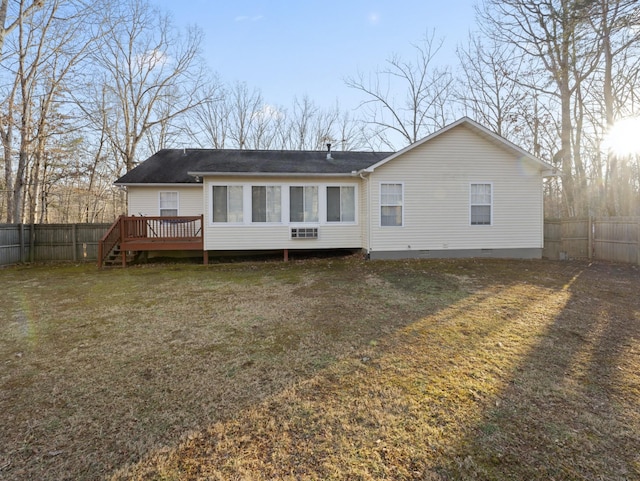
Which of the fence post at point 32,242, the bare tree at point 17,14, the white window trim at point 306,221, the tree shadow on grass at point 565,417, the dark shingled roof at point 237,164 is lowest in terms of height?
the tree shadow on grass at point 565,417

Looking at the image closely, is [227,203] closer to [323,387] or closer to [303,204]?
[303,204]

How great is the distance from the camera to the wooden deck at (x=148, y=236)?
10273 mm

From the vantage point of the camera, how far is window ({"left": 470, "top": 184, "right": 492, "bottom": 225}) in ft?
34.8

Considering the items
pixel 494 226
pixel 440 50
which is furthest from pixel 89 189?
pixel 440 50

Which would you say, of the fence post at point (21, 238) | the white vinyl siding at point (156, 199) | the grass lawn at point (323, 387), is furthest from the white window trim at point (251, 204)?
the fence post at point (21, 238)

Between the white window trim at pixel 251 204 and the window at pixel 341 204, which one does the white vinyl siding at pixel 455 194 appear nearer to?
the window at pixel 341 204

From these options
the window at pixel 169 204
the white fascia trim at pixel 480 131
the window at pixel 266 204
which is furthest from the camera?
the window at pixel 169 204

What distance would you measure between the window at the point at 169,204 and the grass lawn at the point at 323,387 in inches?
240

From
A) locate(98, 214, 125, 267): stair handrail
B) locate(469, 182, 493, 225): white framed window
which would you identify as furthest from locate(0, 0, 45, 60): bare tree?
locate(469, 182, 493, 225): white framed window

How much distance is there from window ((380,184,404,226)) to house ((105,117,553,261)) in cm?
3

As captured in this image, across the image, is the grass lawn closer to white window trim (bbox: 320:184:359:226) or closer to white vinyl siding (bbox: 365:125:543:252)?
white vinyl siding (bbox: 365:125:543:252)

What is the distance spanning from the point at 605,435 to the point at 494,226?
9.35 meters

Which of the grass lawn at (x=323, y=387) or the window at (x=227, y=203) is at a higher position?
the window at (x=227, y=203)

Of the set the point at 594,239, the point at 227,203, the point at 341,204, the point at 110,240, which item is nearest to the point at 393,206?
the point at 341,204
